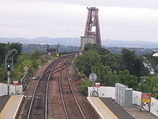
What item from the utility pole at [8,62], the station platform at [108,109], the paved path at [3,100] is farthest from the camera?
the utility pole at [8,62]


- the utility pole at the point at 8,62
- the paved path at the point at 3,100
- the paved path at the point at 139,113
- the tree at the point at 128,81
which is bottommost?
the paved path at the point at 139,113

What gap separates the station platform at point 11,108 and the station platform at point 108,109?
13.6 feet

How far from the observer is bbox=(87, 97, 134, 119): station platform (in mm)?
16169

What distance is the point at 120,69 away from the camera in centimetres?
4644

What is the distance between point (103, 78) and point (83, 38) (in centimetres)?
4898

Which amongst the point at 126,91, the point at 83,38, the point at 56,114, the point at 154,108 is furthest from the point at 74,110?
the point at 83,38

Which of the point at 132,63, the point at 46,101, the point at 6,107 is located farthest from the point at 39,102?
the point at 132,63

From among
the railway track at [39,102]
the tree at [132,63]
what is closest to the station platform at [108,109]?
the railway track at [39,102]

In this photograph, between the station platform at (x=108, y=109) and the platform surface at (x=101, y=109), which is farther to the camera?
the station platform at (x=108, y=109)

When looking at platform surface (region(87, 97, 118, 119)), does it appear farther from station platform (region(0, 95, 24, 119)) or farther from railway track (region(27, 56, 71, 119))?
station platform (region(0, 95, 24, 119))

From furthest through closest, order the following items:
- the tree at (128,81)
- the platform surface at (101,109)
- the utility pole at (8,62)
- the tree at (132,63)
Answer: the tree at (132,63) < the tree at (128,81) < the utility pole at (8,62) < the platform surface at (101,109)

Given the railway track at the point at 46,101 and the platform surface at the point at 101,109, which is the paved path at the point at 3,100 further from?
the platform surface at the point at 101,109

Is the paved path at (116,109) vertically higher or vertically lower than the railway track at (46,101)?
higher

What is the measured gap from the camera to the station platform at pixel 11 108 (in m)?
15.8
